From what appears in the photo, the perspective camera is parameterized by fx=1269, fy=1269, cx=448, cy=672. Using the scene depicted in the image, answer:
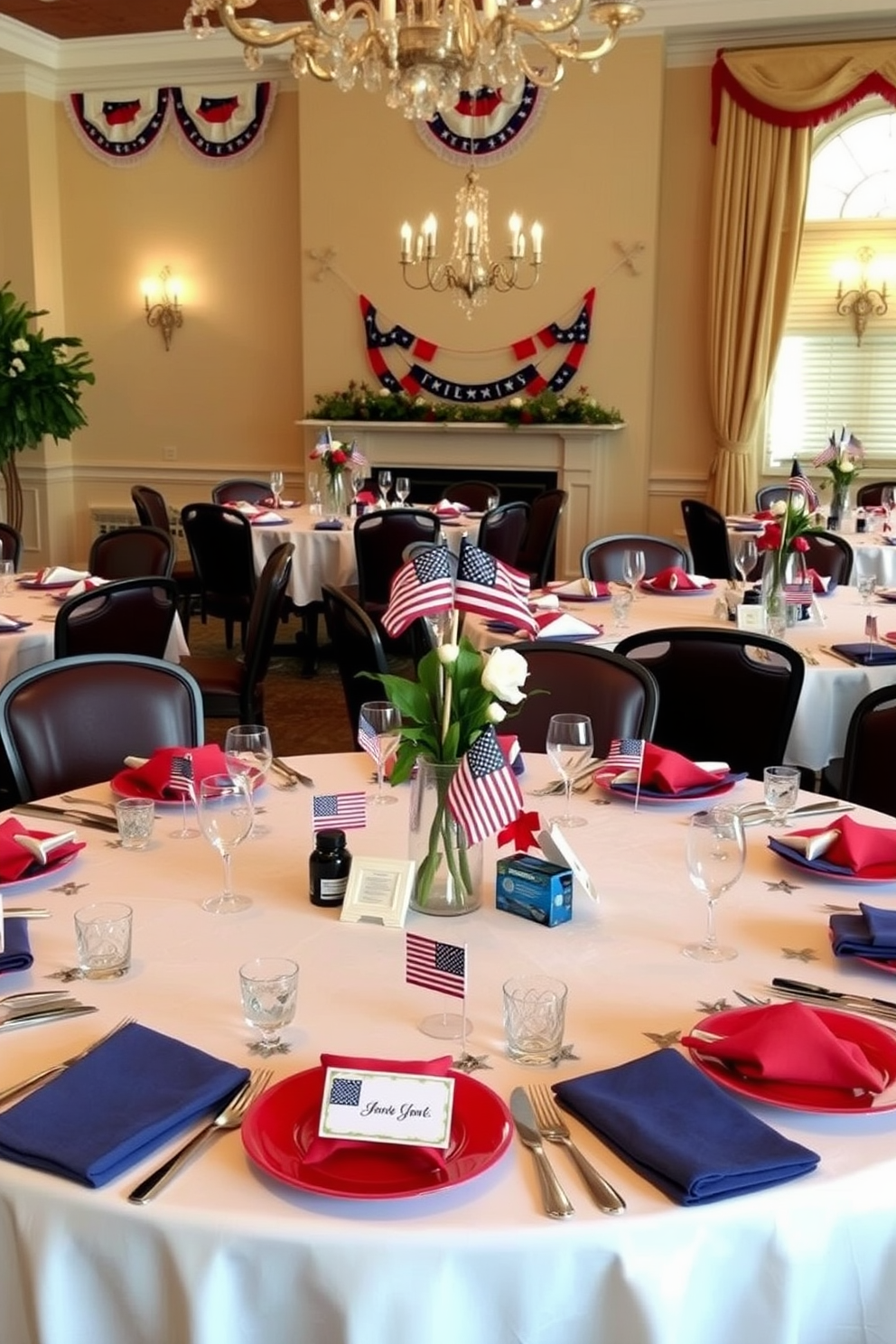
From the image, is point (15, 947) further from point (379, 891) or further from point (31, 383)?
point (31, 383)

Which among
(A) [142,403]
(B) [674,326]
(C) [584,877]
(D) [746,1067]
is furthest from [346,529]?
(D) [746,1067]

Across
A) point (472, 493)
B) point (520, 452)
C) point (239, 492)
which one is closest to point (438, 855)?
point (472, 493)

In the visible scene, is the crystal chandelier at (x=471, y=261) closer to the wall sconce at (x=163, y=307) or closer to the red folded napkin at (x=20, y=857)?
the wall sconce at (x=163, y=307)

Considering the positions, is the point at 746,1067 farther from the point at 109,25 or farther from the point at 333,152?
the point at 109,25

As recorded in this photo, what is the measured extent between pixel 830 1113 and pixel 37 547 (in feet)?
32.8

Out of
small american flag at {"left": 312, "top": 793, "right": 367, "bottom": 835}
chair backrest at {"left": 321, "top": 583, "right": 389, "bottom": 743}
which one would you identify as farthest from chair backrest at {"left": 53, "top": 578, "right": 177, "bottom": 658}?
small american flag at {"left": 312, "top": 793, "right": 367, "bottom": 835}

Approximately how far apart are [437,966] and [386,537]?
502 cm

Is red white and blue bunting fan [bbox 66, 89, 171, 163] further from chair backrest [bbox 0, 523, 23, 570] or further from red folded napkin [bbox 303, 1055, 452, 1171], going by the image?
red folded napkin [bbox 303, 1055, 452, 1171]

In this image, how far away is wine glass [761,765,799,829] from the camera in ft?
7.41

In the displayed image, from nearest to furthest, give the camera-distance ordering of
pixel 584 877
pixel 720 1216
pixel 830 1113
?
pixel 720 1216, pixel 830 1113, pixel 584 877

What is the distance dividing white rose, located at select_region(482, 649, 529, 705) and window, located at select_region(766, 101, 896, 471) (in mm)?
7806

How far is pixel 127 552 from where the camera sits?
215 inches

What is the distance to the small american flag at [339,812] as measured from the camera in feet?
6.81

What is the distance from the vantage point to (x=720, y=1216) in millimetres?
1188
